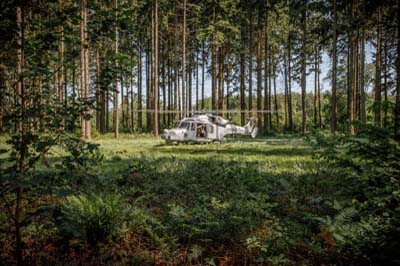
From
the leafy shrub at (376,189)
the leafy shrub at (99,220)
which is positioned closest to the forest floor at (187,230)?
the leafy shrub at (99,220)

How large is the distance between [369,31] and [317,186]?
2693cm

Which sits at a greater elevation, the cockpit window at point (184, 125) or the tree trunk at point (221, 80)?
the tree trunk at point (221, 80)

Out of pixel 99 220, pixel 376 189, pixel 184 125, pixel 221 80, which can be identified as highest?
pixel 221 80

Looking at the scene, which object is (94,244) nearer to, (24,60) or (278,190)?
(24,60)

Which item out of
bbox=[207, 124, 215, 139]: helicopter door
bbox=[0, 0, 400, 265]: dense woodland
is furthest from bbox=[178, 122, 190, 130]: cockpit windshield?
bbox=[0, 0, 400, 265]: dense woodland

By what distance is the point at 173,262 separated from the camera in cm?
396

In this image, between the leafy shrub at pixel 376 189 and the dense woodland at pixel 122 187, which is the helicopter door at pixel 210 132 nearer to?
the dense woodland at pixel 122 187

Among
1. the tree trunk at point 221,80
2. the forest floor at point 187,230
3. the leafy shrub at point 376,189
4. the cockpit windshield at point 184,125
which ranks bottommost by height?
the forest floor at point 187,230

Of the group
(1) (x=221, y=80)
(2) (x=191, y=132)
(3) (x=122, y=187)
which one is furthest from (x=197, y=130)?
(1) (x=221, y=80)

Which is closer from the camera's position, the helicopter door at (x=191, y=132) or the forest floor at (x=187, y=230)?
the forest floor at (x=187, y=230)

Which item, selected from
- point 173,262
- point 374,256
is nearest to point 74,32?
point 173,262

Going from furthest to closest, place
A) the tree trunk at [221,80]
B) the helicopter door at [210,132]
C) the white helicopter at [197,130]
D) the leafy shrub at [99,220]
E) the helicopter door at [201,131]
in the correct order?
the tree trunk at [221,80], the helicopter door at [210,132], the helicopter door at [201,131], the white helicopter at [197,130], the leafy shrub at [99,220]

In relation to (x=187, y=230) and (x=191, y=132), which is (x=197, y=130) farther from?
(x=187, y=230)

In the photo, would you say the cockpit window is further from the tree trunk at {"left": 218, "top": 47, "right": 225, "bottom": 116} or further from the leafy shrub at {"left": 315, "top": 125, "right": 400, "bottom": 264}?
the leafy shrub at {"left": 315, "top": 125, "right": 400, "bottom": 264}
